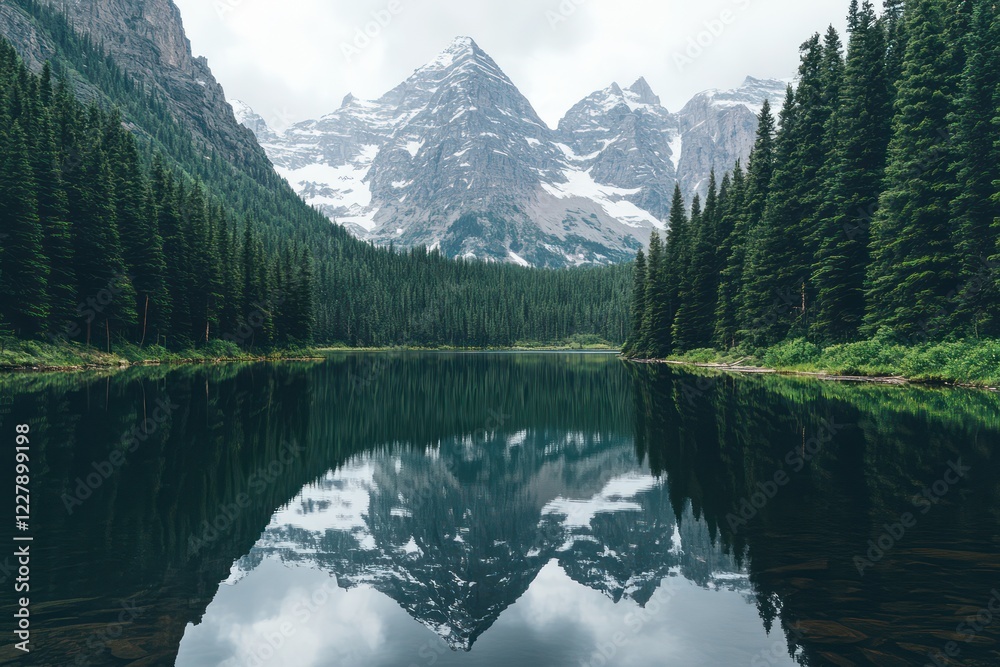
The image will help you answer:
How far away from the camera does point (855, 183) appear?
46688 millimetres

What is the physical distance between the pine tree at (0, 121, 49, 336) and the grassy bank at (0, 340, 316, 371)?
6.32ft

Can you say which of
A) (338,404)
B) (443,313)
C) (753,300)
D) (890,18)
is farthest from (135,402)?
(443,313)

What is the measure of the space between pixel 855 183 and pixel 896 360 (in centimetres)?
1463

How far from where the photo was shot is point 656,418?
26500 millimetres

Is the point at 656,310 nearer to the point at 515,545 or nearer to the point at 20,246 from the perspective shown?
the point at 20,246

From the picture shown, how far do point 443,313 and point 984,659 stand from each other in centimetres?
18874

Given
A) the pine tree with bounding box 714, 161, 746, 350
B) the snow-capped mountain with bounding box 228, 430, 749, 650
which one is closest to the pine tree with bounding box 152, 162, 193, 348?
the pine tree with bounding box 714, 161, 746, 350

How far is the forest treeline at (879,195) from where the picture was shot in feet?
120

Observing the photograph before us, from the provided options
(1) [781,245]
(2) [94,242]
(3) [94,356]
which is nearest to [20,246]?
(2) [94,242]

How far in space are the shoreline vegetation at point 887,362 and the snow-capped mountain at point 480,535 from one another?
2728cm

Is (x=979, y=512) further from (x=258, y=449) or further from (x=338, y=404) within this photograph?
(x=338, y=404)

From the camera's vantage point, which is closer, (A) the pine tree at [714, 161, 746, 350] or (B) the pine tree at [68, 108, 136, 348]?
(B) the pine tree at [68, 108, 136, 348]

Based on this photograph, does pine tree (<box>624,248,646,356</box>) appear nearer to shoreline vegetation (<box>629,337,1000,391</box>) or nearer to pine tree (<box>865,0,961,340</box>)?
shoreline vegetation (<box>629,337,1000,391</box>)

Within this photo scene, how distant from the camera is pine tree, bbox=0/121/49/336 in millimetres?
46750
